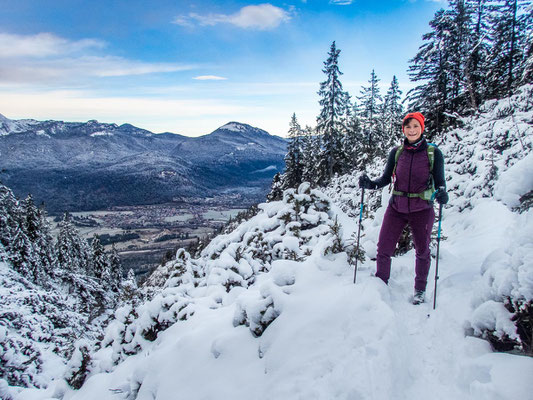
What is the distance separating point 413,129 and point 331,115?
90.6 feet

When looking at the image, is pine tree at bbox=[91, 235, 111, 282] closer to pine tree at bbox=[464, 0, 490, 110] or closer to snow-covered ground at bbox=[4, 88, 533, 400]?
snow-covered ground at bbox=[4, 88, 533, 400]

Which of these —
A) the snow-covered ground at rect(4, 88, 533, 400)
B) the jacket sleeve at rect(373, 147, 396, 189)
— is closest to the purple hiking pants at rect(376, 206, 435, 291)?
the snow-covered ground at rect(4, 88, 533, 400)

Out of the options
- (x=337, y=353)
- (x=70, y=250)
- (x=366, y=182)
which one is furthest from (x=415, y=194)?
(x=70, y=250)

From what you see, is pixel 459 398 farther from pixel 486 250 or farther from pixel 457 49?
pixel 457 49

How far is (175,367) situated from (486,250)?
5.49 metres

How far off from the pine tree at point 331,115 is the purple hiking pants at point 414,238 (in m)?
27.2

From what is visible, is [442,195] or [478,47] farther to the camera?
[478,47]

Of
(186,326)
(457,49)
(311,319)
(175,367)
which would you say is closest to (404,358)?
(311,319)

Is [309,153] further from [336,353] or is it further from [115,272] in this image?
[336,353]

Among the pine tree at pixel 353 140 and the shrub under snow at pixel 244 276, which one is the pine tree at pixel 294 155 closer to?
the pine tree at pixel 353 140

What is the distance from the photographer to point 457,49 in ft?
63.1

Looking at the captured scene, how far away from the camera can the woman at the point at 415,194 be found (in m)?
3.88

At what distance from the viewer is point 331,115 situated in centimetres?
2991

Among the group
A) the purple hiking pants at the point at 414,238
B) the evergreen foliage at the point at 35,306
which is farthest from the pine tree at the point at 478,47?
the evergreen foliage at the point at 35,306
